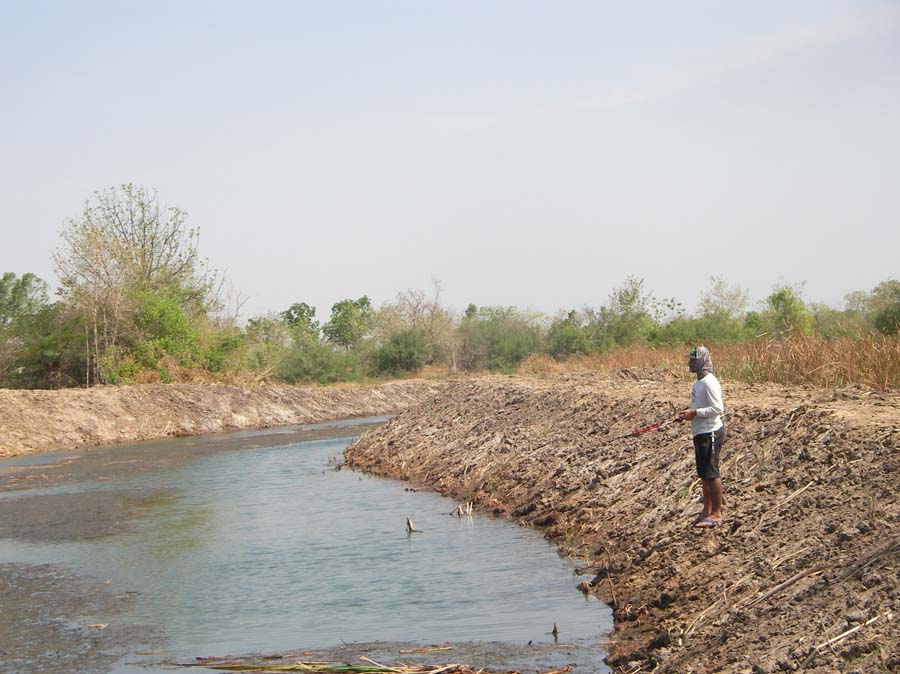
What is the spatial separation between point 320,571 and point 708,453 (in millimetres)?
5147

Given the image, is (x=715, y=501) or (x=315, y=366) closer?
(x=715, y=501)

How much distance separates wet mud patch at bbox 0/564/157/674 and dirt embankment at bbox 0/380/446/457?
18.4 m

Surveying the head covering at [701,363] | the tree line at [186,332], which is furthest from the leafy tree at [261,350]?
the head covering at [701,363]

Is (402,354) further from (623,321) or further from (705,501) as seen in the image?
(705,501)

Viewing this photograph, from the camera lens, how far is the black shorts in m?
9.21

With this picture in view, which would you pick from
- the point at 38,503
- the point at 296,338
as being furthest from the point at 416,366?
the point at 38,503

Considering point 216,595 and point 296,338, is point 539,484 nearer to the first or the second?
point 216,595

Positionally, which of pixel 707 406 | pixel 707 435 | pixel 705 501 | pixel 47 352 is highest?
pixel 47 352

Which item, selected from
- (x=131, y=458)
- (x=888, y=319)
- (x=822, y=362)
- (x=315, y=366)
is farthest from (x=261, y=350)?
(x=822, y=362)

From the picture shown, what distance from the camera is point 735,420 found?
1283 cm

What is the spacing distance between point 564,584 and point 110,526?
887cm

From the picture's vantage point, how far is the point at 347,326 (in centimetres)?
7862

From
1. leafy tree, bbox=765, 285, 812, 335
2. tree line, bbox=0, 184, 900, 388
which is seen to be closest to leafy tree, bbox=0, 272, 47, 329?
tree line, bbox=0, 184, 900, 388

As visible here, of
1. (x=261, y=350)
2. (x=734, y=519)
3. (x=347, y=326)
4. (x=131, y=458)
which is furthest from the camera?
(x=347, y=326)
